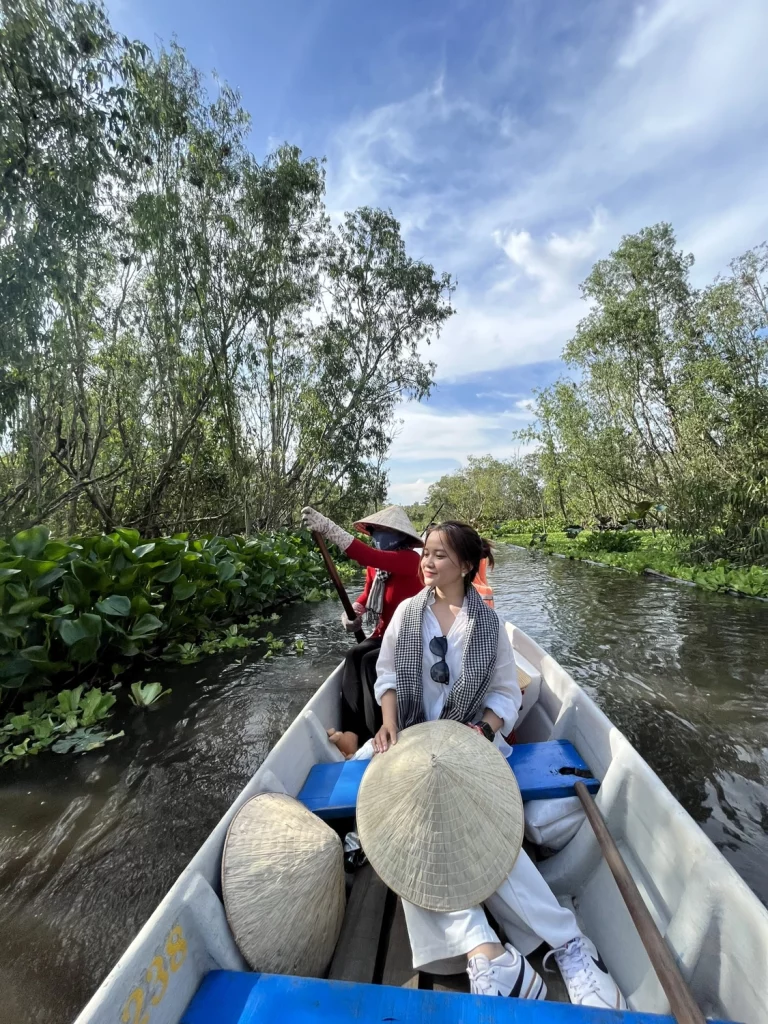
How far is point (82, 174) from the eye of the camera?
6.66 meters

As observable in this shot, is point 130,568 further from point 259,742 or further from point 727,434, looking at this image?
point 727,434

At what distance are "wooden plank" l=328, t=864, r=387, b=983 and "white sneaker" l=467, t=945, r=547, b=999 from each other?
36 centimetres

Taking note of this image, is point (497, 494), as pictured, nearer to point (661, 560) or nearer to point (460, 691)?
point (661, 560)

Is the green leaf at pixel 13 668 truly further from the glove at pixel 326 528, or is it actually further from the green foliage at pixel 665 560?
the green foliage at pixel 665 560

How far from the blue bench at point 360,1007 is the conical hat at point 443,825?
0.22 metres

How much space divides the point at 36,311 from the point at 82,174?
2.11 meters

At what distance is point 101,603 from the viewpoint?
14.7 feet

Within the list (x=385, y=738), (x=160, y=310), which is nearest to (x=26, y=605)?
(x=385, y=738)

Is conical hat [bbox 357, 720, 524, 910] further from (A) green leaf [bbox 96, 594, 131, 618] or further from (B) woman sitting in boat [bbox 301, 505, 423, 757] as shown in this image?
(A) green leaf [bbox 96, 594, 131, 618]

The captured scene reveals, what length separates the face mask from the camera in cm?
325

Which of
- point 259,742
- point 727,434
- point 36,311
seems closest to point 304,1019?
point 259,742

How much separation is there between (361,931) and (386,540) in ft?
6.51

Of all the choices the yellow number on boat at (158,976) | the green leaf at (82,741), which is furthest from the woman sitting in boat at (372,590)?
the green leaf at (82,741)

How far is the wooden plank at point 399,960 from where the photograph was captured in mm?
1552
